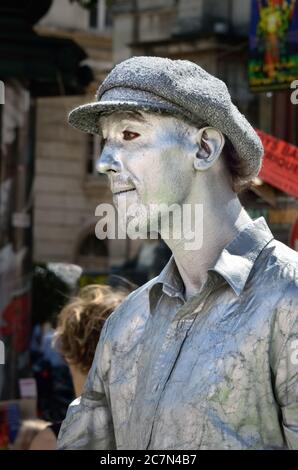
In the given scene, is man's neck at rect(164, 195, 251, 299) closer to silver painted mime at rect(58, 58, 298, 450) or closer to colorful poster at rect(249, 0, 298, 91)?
silver painted mime at rect(58, 58, 298, 450)

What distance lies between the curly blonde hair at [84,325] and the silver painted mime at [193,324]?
70.3 inches

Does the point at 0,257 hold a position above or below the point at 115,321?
below

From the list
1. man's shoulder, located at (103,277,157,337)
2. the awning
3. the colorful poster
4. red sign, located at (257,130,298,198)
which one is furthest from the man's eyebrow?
the awning

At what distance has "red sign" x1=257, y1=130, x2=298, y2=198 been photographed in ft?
16.5

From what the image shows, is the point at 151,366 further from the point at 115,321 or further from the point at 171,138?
the point at 171,138

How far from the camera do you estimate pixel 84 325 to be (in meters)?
4.71

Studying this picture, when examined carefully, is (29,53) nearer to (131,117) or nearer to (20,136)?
(20,136)

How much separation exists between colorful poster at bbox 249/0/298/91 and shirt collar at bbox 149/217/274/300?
4.85 metres

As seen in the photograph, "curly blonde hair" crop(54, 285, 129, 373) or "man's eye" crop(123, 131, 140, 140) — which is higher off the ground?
"man's eye" crop(123, 131, 140, 140)
